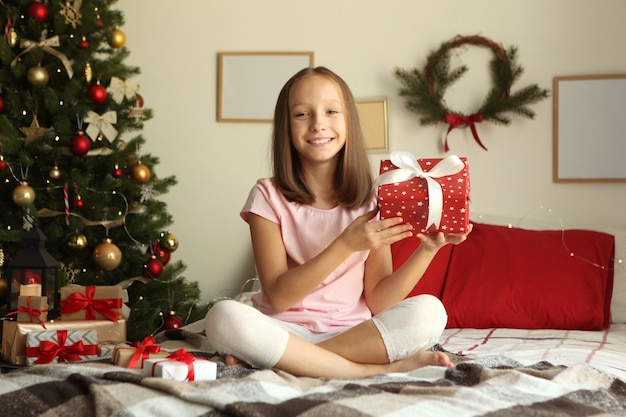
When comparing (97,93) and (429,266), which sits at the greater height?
(97,93)

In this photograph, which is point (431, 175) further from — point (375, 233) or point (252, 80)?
point (252, 80)

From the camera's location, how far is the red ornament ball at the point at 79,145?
2.94 metres

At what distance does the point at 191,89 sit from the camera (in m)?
3.52

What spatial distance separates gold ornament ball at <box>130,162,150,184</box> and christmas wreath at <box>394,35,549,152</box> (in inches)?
41.1

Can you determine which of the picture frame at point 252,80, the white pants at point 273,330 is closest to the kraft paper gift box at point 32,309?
the white pants at point 273,330

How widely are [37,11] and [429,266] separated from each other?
1638mm

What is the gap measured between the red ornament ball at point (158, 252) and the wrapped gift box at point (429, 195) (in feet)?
4.64

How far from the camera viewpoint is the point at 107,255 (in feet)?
9.60

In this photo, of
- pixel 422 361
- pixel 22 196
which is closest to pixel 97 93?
pixel 22 196

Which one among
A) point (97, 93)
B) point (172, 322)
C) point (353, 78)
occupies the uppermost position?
point (353, 78)

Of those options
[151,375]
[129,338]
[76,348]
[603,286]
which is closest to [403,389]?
[151,375]

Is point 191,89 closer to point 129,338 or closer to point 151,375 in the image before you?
point 129,338

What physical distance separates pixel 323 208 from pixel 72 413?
3.25 feet

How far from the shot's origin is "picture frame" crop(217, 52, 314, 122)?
3451 millimetres
